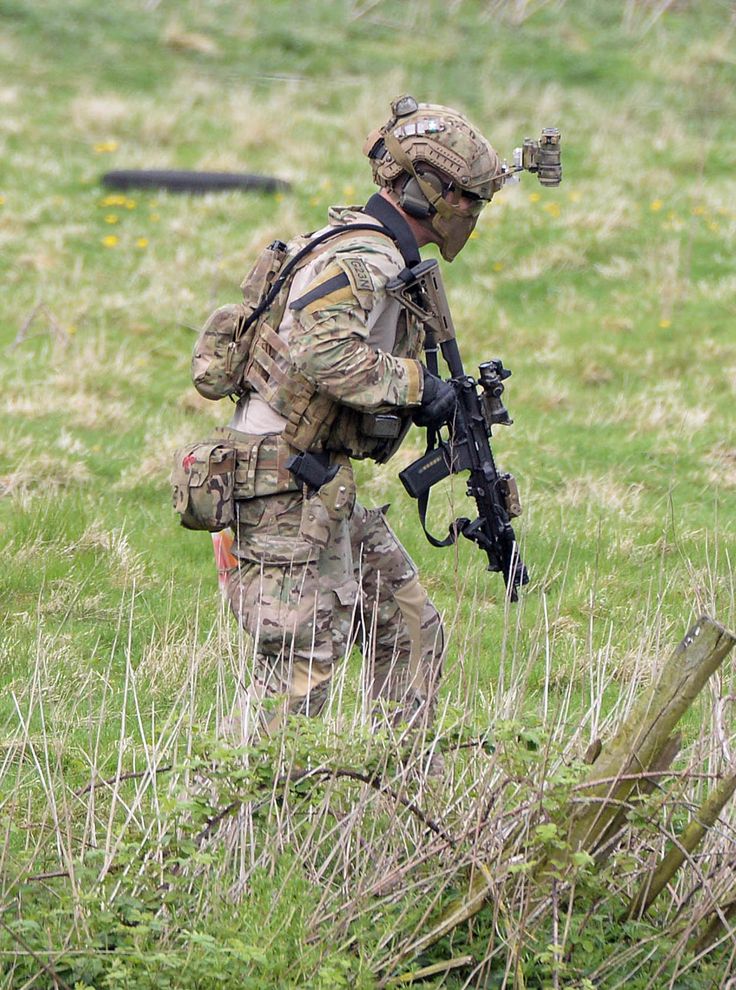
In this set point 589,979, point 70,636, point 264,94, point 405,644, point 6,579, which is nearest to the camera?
point 589,979

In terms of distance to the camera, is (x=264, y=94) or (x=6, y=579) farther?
(x=264, y=94)

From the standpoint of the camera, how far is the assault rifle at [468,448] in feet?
15.7

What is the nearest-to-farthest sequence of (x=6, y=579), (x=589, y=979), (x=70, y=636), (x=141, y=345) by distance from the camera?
(x=589, y=979)
(x=70, y=636)
(x=6, y=579)
(x=141, y=345)

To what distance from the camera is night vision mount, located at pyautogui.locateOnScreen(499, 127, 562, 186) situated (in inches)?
190

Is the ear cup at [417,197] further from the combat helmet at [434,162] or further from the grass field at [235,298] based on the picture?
the grass field at [235,298]

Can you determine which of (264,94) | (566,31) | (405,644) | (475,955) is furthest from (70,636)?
(566,31)

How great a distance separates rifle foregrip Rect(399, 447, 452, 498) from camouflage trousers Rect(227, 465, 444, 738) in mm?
197

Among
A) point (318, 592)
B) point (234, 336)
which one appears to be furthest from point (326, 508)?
point (234, 336)

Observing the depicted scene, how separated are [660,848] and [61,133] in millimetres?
12780

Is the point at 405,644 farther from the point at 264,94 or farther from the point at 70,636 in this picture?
the point at 264,94

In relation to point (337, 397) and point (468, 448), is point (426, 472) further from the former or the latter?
point (337, 397)

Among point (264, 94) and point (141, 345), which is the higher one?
point (264, 94)

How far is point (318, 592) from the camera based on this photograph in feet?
15.3

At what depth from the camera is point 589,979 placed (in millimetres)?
3496
